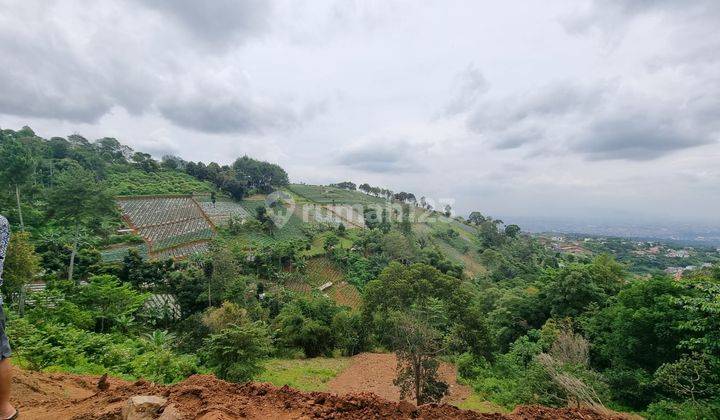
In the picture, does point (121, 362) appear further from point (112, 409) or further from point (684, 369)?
point (684, 369)

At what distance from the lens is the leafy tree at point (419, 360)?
928 centimetres

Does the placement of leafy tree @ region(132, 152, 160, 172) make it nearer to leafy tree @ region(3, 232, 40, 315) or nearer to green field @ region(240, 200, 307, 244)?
green field @ region(240, 200, 307, 244)

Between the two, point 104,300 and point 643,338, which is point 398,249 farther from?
point 104,300

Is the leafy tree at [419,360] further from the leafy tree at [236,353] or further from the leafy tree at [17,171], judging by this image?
the leafy tree at [17,171]

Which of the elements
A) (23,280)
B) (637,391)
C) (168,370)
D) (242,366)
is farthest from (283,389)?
(23,280)

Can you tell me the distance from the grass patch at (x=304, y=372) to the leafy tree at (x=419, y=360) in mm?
4266

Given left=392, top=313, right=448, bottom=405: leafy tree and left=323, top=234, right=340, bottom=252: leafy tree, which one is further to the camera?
left=323, top=234, right=340, bottom=252: leafy tree

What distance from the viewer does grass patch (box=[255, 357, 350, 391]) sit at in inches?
494

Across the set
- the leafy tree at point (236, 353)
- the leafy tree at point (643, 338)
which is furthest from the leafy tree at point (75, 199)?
the leafy tree at point (643, 338)

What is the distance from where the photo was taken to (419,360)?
9297mm

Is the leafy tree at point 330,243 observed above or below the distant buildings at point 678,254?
above

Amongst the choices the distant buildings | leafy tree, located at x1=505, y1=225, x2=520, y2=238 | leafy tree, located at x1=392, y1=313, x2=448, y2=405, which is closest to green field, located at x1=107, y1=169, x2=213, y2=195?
leafy tree, located at x1=392, y1=313, x2=448, y2=405

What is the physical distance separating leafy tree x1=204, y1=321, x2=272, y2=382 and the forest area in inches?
1.7

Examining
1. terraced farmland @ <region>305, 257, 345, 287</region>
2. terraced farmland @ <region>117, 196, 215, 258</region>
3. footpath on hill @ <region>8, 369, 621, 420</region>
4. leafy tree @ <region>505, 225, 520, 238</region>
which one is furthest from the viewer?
leafy tree @ <region>505, 225, 520, 238</region>
